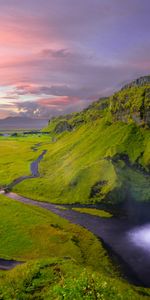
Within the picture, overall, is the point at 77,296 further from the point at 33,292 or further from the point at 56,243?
the point at 56,243

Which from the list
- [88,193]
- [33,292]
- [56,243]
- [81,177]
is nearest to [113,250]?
[56,243]

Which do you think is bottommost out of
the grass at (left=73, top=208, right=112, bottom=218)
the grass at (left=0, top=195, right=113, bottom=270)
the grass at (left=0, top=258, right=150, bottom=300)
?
the grass at (left=73, top=208, right=112, bottom=218)

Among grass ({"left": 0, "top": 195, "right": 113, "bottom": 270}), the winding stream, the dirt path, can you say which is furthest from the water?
grass ({"left": 0, "top": 195, "right": 113, "bottom": 270})

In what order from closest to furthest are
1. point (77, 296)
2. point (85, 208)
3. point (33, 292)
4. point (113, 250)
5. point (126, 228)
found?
1. point (77, 296)
2. point (33, 292)
3. point (113, 250)
4. point (126, 228)
5. point (85, 208)

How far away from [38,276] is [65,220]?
70.0 meters

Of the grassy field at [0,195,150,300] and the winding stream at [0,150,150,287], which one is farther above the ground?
the grassy field at [0,195,150,300]

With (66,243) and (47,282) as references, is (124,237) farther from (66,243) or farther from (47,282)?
(47,282)

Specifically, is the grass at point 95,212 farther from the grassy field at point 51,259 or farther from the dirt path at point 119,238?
the grassy field at point 51,259

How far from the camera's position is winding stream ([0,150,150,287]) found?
94875 millimetres

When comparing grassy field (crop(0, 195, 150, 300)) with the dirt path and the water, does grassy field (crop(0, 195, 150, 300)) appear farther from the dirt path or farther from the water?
the water

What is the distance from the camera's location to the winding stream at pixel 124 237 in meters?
94.9

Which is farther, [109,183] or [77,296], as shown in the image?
[109,183]

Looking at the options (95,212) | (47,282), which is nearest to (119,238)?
(95,212)

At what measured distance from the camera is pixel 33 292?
64.2m
